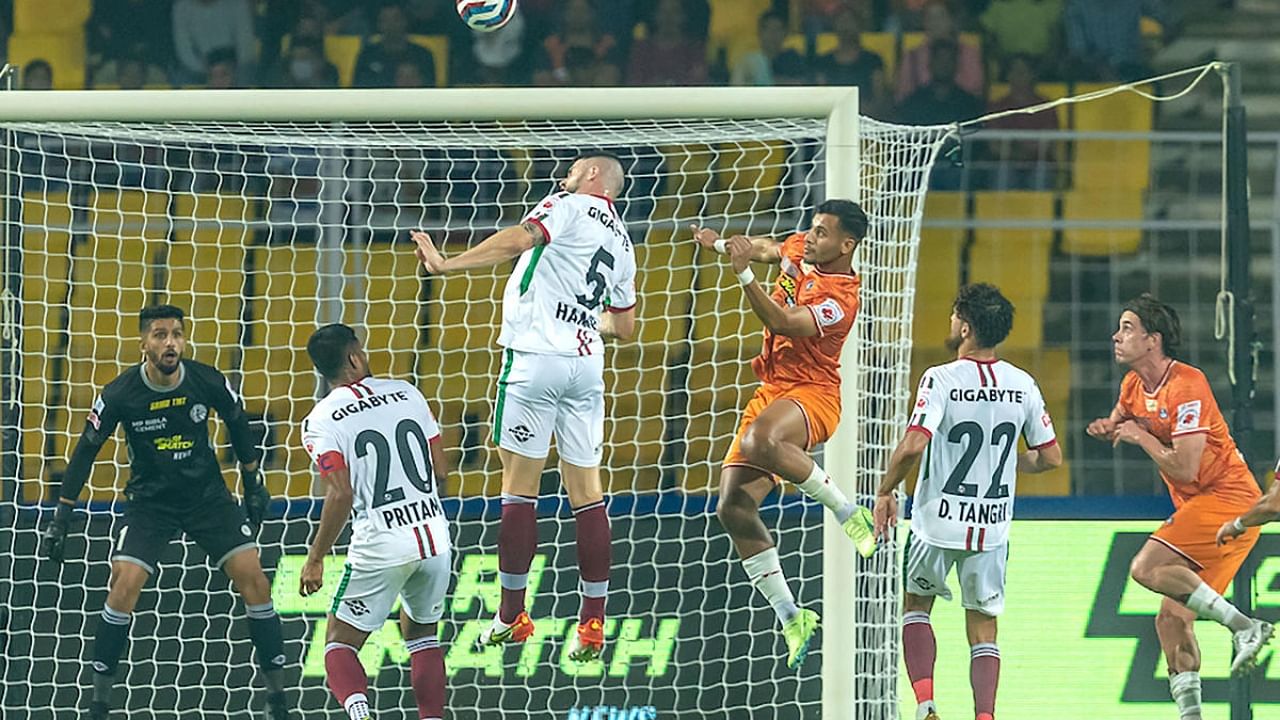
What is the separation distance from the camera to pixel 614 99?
298 inches

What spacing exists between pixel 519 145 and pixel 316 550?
201cm

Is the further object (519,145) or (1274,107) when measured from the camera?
(1274,107)

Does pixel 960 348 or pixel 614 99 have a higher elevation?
pixel 614 99

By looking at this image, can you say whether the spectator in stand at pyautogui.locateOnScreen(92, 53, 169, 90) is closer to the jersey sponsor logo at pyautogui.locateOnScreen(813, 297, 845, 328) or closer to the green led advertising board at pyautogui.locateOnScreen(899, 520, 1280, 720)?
the jersey sponsor logo at pyautogui.locateOnScreen(813, 297, 845, 328)

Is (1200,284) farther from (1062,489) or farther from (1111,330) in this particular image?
(1062,489)

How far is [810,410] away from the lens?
7.43m

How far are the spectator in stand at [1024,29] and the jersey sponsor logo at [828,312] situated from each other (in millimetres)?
5331

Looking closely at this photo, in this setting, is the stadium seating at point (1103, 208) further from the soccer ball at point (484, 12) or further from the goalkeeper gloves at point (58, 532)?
the goalkeeper gloves at point (58, 532)

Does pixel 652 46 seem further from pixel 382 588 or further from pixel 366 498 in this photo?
pixel 382 588

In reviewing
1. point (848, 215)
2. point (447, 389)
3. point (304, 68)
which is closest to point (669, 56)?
point (304, 68)

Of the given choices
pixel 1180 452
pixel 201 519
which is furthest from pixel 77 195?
pixel 1180 452

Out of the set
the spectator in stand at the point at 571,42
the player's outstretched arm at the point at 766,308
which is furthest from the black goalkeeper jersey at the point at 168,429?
the spectator in stand at the point at 571,42

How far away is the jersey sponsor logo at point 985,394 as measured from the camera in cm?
736

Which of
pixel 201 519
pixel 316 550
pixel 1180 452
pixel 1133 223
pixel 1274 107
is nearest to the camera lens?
pixel 316 550
